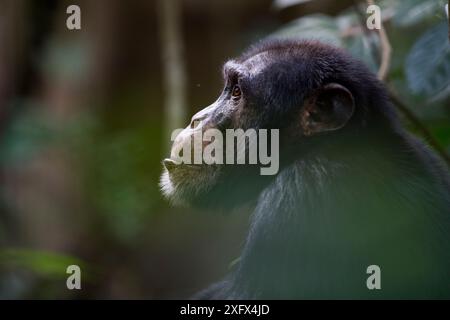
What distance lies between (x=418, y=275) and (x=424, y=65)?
1.29 m

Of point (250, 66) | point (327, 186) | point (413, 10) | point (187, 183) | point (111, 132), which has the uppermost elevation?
point (111, 132)

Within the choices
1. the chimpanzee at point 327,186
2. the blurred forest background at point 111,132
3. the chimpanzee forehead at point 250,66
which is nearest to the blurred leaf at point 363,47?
the chimpanzee at point 327,186

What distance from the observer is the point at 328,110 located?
3260 mm

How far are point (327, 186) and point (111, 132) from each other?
20.2ft

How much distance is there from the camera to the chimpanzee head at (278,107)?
3281 millimetres

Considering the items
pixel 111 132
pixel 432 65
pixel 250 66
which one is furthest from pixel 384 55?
pixel 111 132

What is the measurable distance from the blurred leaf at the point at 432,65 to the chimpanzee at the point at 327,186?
1.19 ft

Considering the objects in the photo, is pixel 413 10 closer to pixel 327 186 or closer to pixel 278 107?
pixel 278 107

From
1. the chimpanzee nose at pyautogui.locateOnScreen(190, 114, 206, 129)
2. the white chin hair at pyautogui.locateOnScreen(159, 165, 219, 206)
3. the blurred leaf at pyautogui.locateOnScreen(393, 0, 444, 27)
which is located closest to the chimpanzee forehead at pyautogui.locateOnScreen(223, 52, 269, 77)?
the chimpanzee nose at pyautogui.locateOnScreen(190, 114, 206, 129)

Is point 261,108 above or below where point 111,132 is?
below

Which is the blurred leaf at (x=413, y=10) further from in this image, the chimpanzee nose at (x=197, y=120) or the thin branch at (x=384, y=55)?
the chimpanzee nose at (x=197, y=120)

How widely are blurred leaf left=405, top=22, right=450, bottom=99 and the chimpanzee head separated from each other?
448 millimetres

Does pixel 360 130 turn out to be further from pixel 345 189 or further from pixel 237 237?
pixel 237 237
